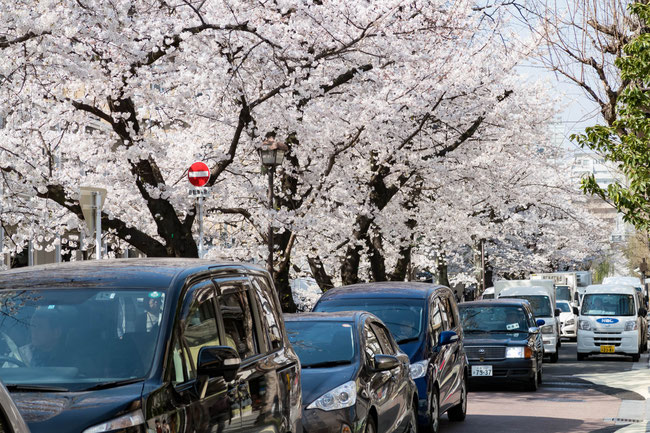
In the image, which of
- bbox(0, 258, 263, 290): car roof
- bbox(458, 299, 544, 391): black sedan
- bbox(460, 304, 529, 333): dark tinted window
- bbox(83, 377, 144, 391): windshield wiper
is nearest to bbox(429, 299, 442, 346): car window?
bbox(458, 299, 544, 391): black sedan

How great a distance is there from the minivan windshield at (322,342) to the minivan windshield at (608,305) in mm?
20947

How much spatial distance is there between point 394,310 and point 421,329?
0.50 m

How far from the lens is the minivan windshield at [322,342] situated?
9.14 meters

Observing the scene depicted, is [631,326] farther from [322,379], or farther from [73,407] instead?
[73,407]

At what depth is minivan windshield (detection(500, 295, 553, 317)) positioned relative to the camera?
29.4 metres

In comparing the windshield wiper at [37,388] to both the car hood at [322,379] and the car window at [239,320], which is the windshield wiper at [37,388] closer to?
the car window at [239,320]

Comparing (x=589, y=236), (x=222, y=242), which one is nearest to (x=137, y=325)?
(x=222, y=242)

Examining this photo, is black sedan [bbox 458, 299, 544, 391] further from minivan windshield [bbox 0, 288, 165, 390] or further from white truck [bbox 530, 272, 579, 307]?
white truck [bbox 530, 272, 579, 307]

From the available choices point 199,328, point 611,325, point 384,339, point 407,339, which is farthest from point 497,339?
point 199,328

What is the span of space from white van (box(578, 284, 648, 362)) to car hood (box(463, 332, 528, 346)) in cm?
994

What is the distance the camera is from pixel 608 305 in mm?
29469

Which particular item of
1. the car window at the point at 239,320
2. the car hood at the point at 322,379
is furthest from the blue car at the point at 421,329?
the car window at the point at 239,320

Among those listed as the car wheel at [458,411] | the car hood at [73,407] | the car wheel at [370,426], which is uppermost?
the car hood at [73,407]

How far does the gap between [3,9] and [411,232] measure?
20032mm
